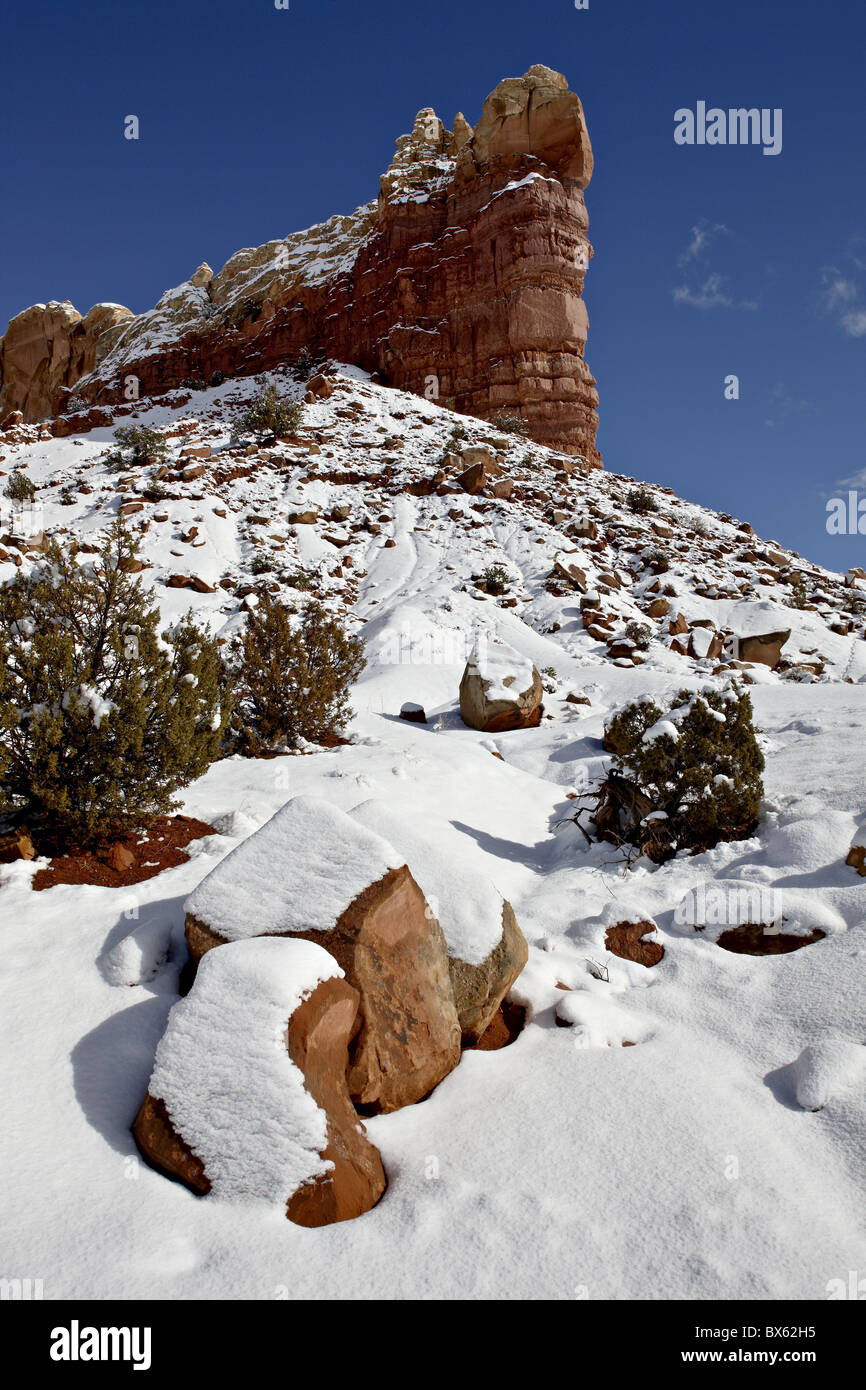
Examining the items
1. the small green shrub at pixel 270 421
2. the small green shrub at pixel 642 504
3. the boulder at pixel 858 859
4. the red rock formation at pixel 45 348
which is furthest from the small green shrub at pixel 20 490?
the red rock formation at pixel 45 348

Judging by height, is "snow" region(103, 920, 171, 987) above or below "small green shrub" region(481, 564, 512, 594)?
below

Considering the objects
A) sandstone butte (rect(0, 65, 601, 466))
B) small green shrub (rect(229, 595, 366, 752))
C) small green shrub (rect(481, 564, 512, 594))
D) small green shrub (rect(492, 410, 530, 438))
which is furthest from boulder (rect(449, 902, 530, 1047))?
sandstone butte (rect(0, 65, 601, 466))

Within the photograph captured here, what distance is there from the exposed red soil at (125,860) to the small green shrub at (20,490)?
65.5ft

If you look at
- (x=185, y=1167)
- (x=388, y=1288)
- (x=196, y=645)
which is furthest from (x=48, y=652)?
(x=388, y=1288)

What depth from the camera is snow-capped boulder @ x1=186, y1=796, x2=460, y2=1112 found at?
2689 mm

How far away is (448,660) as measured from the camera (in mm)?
12953

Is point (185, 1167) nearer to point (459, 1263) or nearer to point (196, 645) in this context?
point (459, 1263)

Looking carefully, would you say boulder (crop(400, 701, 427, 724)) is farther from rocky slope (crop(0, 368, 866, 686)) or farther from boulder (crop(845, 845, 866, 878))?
boulder (crop(845, 845, 866, 878))

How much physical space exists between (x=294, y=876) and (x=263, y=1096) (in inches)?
38.3

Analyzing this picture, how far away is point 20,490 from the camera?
20.6 m

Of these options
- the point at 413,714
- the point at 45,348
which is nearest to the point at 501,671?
the point at 413,714

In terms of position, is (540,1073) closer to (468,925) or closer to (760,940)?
(468,925)

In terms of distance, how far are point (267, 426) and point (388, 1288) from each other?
27.4 metres

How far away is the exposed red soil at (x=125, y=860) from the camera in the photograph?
4012mm
